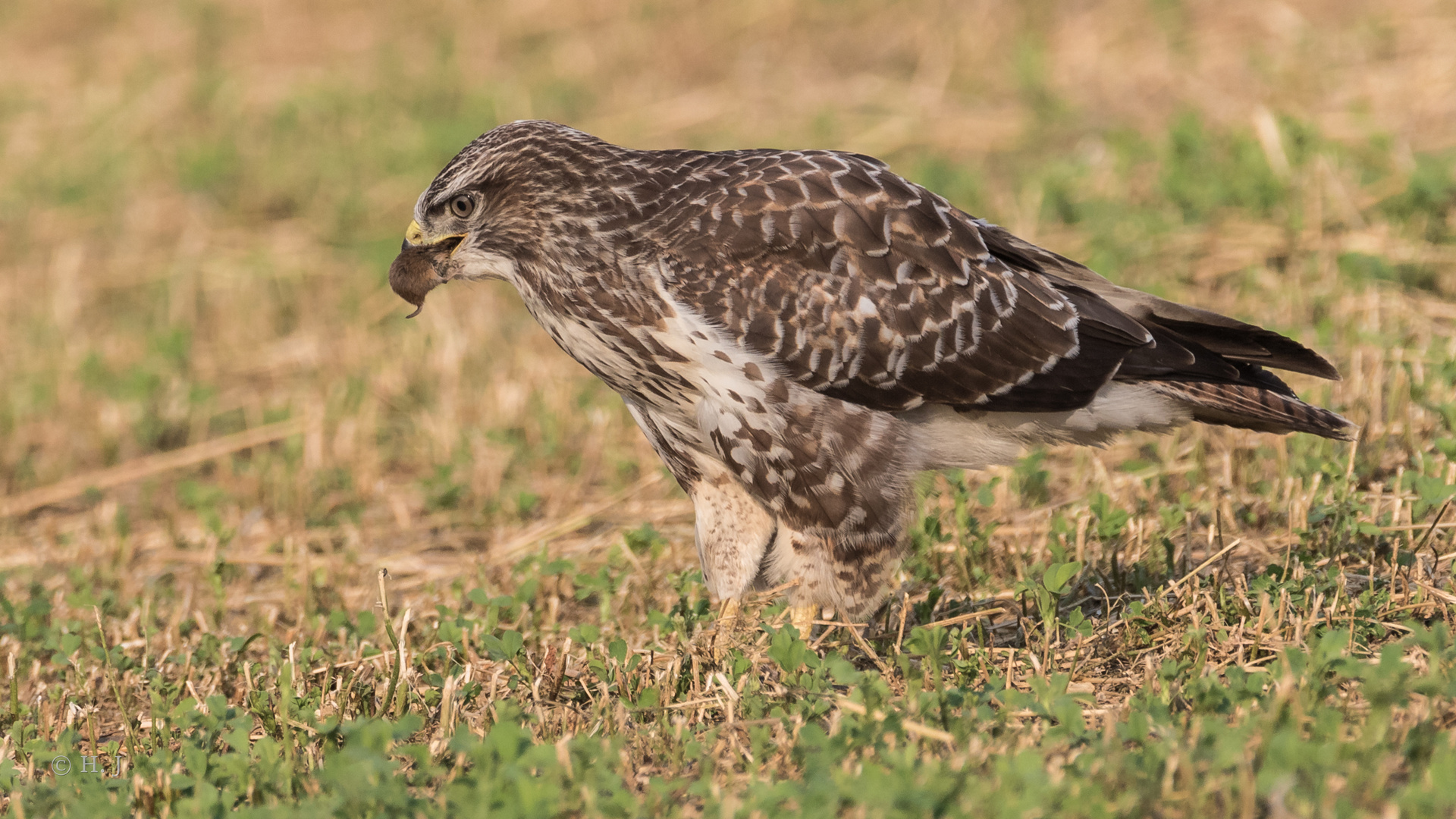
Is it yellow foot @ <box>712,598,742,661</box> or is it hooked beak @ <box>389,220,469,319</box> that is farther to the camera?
hooked beak @ <box>389,220,469,319</box>

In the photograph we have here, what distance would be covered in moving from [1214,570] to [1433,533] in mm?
689

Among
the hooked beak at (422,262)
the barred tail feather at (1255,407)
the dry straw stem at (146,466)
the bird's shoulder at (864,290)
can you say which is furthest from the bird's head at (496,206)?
the dry straw stem at (146,466)

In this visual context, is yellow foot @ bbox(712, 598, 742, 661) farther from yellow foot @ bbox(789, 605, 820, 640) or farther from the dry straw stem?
the dry straw stem

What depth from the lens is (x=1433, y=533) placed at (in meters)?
4.57

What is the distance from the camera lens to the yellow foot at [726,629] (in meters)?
4.18

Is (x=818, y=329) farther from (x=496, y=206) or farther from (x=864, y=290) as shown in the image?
(x=496, y=206)

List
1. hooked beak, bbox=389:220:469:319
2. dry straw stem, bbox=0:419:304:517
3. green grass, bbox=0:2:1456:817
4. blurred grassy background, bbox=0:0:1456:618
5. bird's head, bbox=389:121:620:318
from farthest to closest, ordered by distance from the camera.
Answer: dry straw stem, bbox=0:419:304:517
blurred grassy background, bbox=0:0:1456:618
hooked beak, bbox=389:220:469:319
bird's head, bbox=389:121:620:318
green grass, bbox=0:2:1456:817

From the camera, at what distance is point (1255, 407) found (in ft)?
14.2

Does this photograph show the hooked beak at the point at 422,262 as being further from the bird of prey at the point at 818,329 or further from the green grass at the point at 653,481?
the green grass at the point at 653,481

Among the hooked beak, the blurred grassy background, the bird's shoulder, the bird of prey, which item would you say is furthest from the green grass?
the hooked beak

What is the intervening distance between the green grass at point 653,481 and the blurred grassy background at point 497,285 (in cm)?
3

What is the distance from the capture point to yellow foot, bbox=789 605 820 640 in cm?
442

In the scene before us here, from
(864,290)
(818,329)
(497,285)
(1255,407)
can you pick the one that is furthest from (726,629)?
(497,285)

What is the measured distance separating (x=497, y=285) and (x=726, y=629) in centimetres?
516
